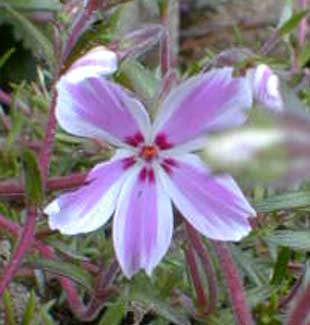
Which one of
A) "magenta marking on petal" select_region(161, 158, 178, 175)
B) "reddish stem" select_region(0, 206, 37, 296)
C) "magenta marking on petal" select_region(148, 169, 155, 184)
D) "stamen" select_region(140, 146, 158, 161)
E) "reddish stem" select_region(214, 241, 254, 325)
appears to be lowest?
"reddish stem" select_region(214, 241, 254, 325)

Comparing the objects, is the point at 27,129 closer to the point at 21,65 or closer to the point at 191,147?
the point at 21,65

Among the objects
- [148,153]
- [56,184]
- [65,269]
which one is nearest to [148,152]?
[148,153]

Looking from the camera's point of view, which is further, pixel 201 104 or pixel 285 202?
pixel 285 202

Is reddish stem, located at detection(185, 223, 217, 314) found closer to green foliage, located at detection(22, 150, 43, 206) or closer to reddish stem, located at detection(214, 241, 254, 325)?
reddish stem, located at detection(214, 241, 254, 325)

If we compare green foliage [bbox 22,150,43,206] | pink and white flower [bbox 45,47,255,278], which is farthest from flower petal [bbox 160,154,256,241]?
green foliage [bbox 22,150,43,206]

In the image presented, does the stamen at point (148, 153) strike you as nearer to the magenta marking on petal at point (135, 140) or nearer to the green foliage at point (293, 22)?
the magenta marking on petal at point (135, 140)

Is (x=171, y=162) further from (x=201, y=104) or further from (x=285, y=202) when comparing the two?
(x=285, y=202)

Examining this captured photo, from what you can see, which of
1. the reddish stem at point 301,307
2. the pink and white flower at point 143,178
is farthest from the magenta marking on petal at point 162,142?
the reddish stem at point 301,307

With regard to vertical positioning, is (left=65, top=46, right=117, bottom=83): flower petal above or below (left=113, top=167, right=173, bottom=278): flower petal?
above
